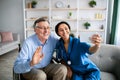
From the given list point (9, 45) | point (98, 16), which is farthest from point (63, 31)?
point (98, 16)

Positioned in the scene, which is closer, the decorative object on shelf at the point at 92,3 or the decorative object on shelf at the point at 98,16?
the decorative object on shelf at the point at 92,3

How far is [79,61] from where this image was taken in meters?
1.76

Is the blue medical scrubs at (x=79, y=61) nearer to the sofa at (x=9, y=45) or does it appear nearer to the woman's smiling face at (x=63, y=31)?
the woman's smiling face at (x=63, y=31)

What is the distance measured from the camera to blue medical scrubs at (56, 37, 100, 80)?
173 cm

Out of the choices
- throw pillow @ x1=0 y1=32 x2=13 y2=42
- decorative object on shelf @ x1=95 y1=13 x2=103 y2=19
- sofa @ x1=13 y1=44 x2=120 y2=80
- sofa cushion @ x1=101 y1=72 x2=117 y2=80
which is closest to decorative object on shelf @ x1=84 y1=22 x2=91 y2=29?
decorative object on shelf @ x1=95 y1=13 x2=103 y2=19

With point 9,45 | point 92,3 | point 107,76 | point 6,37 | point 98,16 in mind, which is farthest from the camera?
point 98,16

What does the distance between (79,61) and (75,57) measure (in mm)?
60


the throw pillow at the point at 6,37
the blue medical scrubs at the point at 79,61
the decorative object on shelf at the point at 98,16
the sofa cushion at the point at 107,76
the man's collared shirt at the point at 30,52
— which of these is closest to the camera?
the man's collared shirt at the point at 30,52

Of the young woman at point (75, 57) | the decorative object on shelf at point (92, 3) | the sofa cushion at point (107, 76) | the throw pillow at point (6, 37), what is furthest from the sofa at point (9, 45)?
the sofa cushion at point (107, 76)

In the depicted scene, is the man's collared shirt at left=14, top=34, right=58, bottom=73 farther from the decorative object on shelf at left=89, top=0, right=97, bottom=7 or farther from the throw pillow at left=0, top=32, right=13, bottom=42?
the decorative object on shelf at left=89, top=0, right=97, bottom=7

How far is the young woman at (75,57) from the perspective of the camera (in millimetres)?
1735

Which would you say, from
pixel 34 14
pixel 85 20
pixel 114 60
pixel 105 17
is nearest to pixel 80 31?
pixel 85 20

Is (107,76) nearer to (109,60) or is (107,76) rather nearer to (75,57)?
(109,60)

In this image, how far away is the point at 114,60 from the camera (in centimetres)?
208
